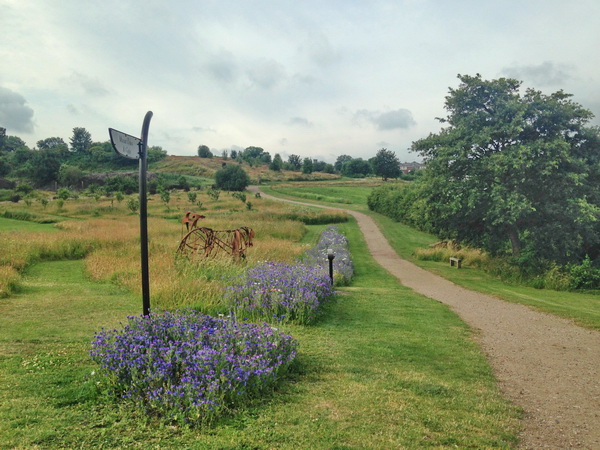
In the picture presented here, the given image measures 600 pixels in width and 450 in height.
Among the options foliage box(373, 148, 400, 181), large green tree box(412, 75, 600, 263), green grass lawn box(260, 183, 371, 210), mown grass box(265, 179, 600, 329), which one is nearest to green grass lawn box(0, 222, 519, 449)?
mown grass box(265, 179, 600, 329)

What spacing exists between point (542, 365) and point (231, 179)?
6821 cm

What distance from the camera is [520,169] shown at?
15.1 metres

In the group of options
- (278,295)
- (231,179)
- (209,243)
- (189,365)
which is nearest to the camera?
(189,365)

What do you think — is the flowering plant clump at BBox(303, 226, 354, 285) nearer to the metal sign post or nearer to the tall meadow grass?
the tall meadow grass

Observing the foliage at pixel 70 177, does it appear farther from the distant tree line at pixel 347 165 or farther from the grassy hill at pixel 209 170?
the distant tree line at pixel 347 165

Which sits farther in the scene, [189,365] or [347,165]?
[347,165]

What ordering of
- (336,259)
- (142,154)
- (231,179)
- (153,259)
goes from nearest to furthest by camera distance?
1. (142,154)
2. (153,259)
3. (336,259)
4. (231,179)

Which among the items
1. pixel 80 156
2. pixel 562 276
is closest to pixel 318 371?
pixel 562 276

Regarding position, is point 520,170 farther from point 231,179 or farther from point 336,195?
point 231,179

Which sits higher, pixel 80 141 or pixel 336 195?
pixel 80 141

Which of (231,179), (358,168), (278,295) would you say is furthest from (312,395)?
(358,168)

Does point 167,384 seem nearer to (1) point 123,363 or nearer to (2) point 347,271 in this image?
(1) point 123,363

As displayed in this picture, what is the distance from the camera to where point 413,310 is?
9.42 m

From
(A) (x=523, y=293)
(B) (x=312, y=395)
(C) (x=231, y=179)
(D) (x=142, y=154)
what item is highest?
(D) (x=142, y=154)
